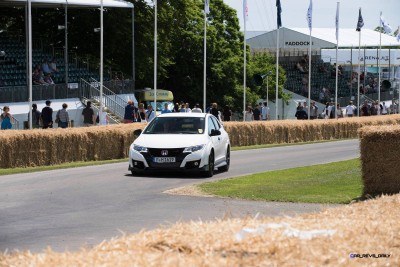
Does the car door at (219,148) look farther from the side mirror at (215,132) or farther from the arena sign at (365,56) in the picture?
the arena sign at (365,56)

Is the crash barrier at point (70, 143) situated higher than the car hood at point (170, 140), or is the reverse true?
the car hood at point (170, 140)

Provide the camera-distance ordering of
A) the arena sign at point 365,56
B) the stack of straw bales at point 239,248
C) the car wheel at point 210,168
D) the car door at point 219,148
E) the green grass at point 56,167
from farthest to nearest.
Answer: the arena sign at point 365,56
the green grass at point 56,167
the car door at point 219,148
the car wheel at point 210,168
the stack of straw bales at point 239,248

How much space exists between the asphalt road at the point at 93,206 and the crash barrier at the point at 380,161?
1248mm

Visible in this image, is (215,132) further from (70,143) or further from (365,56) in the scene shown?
(365,56)

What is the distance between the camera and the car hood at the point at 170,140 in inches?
936

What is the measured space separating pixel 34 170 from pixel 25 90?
738 inches

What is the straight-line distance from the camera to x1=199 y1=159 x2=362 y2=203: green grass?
1900 centimetres

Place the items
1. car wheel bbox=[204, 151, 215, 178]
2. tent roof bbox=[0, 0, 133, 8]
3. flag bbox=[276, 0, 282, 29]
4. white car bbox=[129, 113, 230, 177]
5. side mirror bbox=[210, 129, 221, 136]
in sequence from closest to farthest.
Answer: white car bbox=[129, 113, 230, 177] < car wheel bbox=[204, 151, 215, 178] < side mirror bbox=[210, 129, 221, 136] < tent roof bbox=[0, 0, 133, 8] < flag bbox=[276, 0, 282, 29]

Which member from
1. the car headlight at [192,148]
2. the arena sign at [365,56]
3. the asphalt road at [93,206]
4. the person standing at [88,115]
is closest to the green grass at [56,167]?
the asphalt road at [93,206]

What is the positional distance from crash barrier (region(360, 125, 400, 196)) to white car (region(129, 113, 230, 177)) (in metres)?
6.12

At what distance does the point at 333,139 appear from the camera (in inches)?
2128

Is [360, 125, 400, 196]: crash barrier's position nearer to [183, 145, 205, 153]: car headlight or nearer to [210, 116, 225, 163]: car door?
[183, 145, 205, 153]: car headlight

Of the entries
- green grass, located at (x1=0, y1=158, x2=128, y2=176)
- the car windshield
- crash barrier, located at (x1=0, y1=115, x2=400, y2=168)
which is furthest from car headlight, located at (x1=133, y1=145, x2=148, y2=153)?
crash barrier, located at (x1=0, y1=115, x2=400, y2=168)

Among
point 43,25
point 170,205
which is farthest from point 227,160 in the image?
point 43,25
